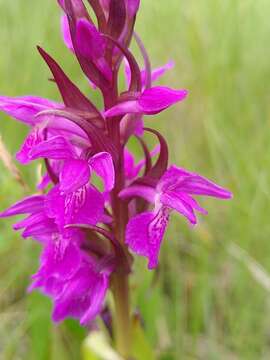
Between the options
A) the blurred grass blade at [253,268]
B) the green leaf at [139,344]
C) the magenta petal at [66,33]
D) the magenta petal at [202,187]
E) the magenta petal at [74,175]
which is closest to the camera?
the magenta petal at [74,175]

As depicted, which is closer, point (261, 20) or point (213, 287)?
point (213, 287)

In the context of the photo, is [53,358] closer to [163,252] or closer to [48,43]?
[163,252]

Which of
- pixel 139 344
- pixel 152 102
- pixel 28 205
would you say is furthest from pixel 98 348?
pixel 152 102

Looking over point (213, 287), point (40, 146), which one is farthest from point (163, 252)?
point (40, 146)

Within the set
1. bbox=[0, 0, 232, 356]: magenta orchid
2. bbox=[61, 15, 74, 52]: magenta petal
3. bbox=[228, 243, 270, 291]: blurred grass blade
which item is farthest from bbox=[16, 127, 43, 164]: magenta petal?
bbox=[228, 243, 270, 291]: blurred grass blade

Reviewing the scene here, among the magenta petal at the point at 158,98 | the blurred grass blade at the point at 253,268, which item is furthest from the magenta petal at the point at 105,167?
the blurred grass blade at the point at 253,268

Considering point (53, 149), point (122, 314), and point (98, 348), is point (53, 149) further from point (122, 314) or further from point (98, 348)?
point (98, 348)

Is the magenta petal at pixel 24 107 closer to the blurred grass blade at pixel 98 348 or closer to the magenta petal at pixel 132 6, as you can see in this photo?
the magenta petal at pixel 132 6
